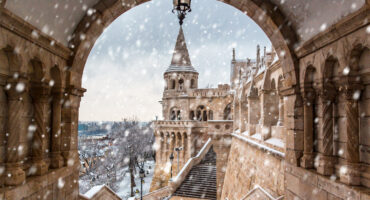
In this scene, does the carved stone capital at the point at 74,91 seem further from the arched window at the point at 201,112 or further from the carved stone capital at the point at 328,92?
the arched window at the point at 201,112

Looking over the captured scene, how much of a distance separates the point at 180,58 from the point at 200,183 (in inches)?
819

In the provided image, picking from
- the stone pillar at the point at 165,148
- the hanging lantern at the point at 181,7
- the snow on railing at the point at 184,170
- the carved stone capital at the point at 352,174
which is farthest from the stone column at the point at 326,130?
the stone pillar at the point at 165,148

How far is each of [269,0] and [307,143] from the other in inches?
100

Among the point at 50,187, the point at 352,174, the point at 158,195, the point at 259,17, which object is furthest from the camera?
the point at 158,195

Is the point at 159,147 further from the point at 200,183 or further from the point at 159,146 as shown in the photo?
the point at 200,183

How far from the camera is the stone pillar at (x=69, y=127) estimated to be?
4758 millimetres

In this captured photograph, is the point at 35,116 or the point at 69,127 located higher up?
the point at 35,116

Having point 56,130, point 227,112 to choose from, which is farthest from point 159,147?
point 56,130

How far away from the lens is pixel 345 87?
3.48 m

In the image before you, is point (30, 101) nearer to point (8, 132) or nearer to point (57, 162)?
point (8, 132)

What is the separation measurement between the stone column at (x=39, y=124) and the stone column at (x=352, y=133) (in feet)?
13.4

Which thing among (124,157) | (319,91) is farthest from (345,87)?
(124,157)

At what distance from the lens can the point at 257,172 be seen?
30.6 ft

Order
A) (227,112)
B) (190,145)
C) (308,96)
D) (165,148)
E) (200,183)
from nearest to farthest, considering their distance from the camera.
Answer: (308,96) < (200,183) < (190,145) < (165,148) < (227,112)
